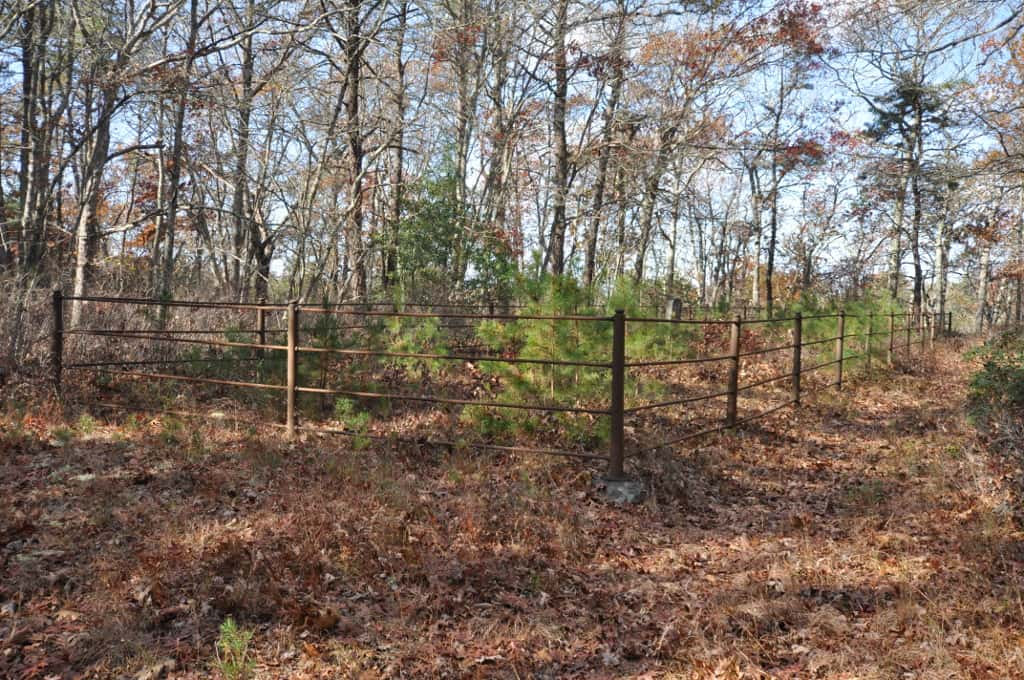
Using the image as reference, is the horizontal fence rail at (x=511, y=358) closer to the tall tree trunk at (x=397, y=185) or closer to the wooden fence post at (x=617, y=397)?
the wooden fence post at (x=617, y=397)

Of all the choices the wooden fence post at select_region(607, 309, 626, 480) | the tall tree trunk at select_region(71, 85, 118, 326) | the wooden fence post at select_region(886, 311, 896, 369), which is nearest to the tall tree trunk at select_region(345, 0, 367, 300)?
the tall tree trunk at select_region(71, 85, 118, 326)

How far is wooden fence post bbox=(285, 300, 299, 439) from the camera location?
7.11 metres

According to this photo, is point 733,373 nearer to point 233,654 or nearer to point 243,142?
point 233,654

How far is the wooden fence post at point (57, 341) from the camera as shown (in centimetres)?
808

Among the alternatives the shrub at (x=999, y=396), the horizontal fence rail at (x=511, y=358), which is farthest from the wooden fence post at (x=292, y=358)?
the shrub at (x=999, y=396)

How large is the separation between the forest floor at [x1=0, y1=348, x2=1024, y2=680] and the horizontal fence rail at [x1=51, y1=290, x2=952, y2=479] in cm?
68

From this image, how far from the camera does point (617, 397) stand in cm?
584

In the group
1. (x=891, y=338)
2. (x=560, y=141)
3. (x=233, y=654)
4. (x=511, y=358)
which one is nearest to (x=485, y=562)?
(x=233, y=654)

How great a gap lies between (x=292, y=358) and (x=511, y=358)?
252 centimetres

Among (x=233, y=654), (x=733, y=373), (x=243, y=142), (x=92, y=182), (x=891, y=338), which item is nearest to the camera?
(x=233, y=654)

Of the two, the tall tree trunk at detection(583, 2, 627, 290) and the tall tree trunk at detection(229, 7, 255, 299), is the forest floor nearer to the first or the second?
the tall tree trunk at detection(229, 7, 255, 299)

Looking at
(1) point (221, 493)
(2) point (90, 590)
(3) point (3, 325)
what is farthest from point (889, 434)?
(3) point (3, 325)

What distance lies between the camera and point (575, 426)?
6914 mm

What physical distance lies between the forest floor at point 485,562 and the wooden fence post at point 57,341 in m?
1.37
